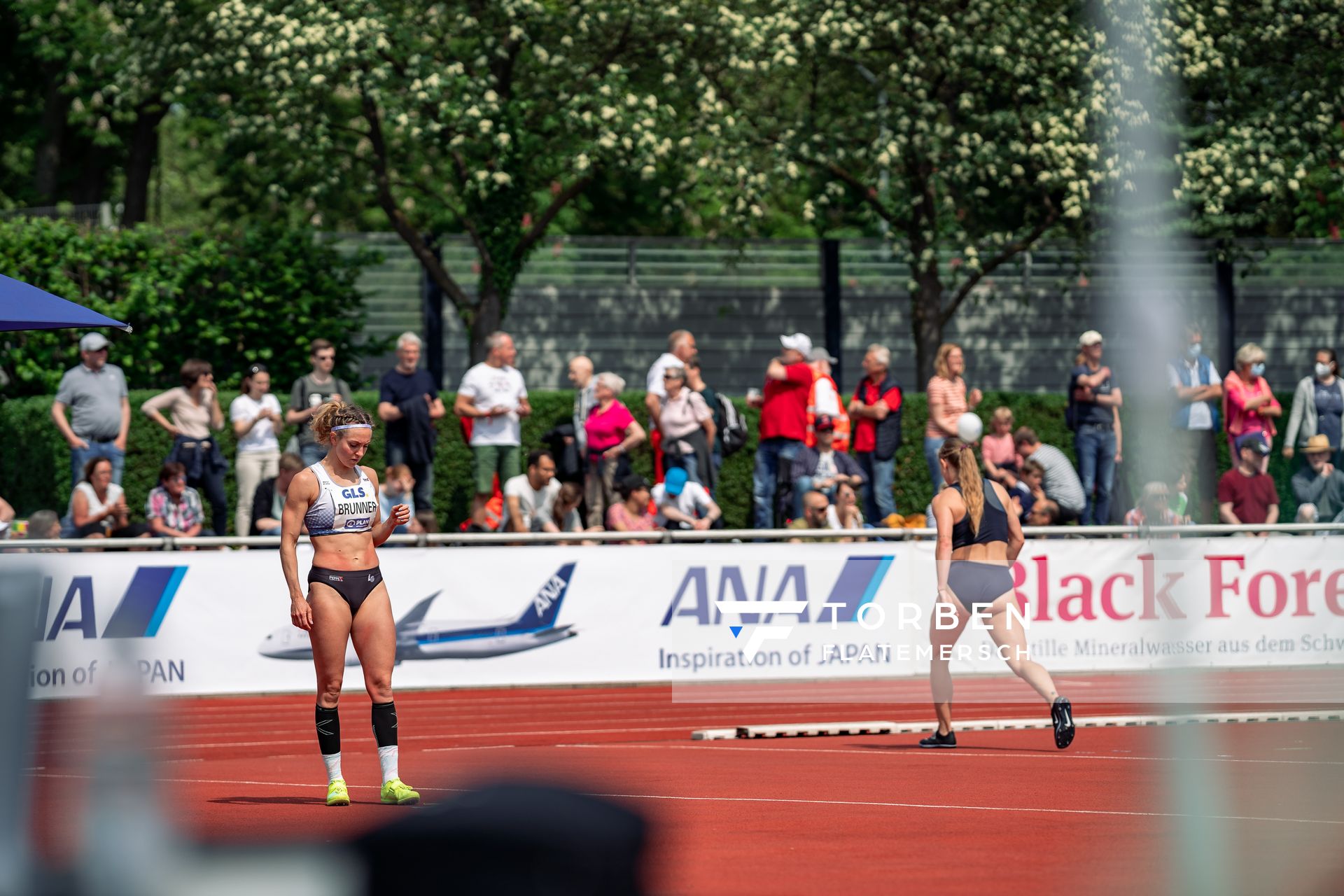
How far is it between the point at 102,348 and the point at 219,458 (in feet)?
5.06

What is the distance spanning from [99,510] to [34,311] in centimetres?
471

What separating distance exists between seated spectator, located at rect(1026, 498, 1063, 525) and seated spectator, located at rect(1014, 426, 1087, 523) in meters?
0.30

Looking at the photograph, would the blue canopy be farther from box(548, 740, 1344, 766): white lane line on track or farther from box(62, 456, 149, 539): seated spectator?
box(548, 740, 1344, 766): white lane line on track

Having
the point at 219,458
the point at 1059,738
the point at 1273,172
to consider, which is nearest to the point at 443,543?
the point at 219,458

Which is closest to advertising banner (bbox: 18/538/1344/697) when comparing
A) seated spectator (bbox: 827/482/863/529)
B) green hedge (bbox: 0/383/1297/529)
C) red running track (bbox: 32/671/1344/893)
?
red running track (bbox: 32/671/1344/893)

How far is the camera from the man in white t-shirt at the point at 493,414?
17.0 m

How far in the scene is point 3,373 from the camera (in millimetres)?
21172

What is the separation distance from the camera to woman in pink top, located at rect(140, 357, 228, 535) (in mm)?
16953

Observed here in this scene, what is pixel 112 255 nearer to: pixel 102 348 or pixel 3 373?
pixel 3 373

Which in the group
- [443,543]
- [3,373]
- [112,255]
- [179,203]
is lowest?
[443,543]

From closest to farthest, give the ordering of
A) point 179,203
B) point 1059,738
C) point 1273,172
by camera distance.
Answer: point 1059,738
point 1273,172
point 179,203

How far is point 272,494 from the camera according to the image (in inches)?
665

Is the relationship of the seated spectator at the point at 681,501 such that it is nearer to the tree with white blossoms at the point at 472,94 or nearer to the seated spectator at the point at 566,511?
the seated spectator at the point at 566,511

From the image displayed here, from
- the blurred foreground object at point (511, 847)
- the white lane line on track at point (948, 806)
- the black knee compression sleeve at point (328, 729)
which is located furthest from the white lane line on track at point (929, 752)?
the blurred foreground object at point (511, 847)
